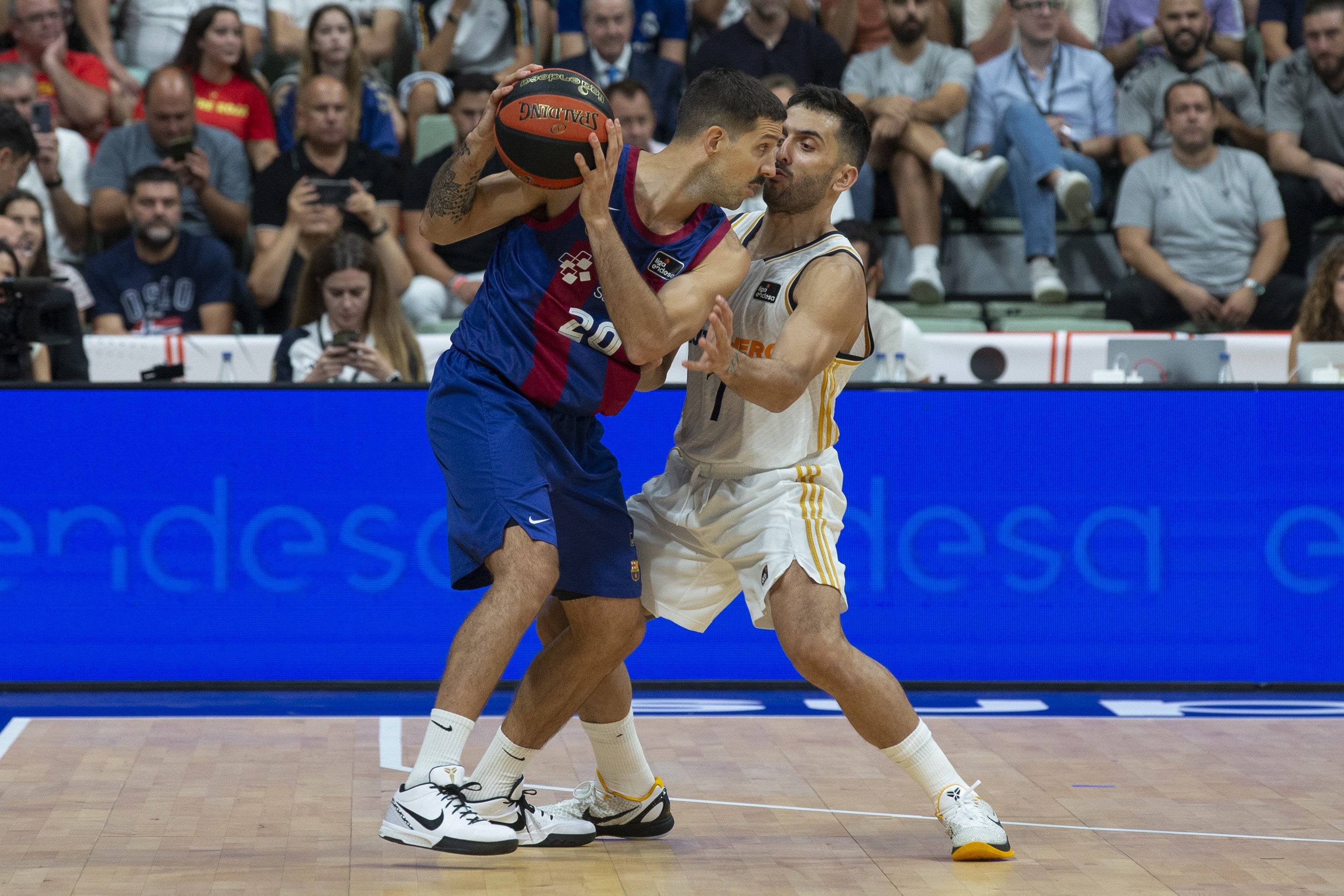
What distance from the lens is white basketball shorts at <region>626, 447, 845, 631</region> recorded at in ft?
14.0

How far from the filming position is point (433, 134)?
946 centimetres

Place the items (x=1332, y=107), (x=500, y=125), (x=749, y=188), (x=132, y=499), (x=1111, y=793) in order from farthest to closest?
1. (x=1332, y=107)
2. (x=132, y=499)
3. (x=1111, y=793)
4. (x=749, y=188)
5. (x=500, y=125)

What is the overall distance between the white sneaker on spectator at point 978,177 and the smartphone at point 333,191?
3582 mm

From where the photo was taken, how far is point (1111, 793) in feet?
16.3

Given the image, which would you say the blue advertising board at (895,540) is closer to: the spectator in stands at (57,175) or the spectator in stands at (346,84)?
the spectator in stands at (57,175)

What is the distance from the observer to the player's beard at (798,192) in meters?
4.36

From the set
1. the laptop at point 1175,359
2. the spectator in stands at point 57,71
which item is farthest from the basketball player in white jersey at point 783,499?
the spectator in stands at point 57,71

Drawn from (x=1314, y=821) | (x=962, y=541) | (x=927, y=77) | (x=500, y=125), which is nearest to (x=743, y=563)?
(x=500, y=125)

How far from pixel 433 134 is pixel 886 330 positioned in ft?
11.0

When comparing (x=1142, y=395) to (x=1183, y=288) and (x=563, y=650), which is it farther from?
(x=563, y=650)

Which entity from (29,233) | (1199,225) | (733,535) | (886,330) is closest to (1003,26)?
(1199,225)

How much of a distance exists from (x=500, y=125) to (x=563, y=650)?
1426mm

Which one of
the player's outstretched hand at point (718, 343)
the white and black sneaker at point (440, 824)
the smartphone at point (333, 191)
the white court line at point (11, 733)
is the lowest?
the white court line at point (11, 733)

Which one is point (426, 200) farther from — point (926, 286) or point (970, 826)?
point (970, 826)
